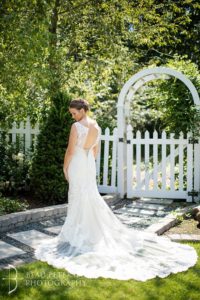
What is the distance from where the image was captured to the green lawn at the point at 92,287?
3.47 m

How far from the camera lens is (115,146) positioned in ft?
26.8

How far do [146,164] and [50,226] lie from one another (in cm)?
282

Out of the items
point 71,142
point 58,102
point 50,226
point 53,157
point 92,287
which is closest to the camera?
point 92,287

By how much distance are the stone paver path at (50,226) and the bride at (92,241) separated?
206mm

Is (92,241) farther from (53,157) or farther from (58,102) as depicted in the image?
(58,102)

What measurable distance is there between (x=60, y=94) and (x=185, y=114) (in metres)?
2.62

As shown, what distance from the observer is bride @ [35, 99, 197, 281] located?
4074mm

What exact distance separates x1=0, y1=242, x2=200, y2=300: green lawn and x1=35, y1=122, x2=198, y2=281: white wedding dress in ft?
0.34

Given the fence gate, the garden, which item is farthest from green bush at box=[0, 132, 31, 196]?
the fence gate

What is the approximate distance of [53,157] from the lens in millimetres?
7160

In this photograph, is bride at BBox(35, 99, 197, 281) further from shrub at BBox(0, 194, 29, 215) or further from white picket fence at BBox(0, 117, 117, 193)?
white picket fence at BBox(0, 117, 117, 193)

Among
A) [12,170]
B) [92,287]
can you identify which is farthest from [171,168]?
[92,287]

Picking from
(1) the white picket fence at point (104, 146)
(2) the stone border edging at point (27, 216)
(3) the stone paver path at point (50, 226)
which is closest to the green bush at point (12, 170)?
(1) the white picket fence at point (104, 146)

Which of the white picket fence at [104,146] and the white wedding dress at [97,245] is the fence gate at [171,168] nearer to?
the white picket fence at [104,146]
